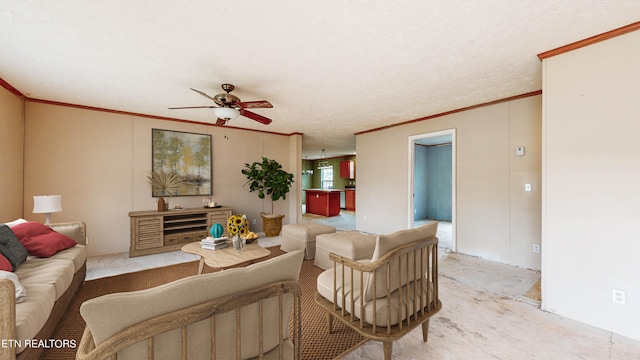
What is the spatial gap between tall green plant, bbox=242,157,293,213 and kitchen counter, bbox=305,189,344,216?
2890 millimetres

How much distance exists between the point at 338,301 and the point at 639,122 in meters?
2.74

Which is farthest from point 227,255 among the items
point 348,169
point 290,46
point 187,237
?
point 348,169

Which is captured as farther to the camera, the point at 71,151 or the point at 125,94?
the point at 71,151

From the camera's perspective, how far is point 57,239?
2490 millimetres

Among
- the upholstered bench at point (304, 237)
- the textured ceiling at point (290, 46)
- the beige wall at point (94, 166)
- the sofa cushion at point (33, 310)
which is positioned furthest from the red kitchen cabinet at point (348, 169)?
the sofa cushion at point (33, 310)

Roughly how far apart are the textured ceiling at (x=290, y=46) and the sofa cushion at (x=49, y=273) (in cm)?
194

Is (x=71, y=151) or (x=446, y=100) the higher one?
(x=446, y=100)

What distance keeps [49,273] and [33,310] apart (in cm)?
66

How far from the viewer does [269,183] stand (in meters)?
5.45

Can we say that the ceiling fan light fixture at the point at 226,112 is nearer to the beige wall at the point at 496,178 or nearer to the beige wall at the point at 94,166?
the beige wall at the point at 94,166

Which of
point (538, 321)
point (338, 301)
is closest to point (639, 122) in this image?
point (538, 321)

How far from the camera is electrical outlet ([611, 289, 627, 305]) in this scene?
1992mm

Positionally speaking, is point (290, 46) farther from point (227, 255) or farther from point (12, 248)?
point (12, 248)

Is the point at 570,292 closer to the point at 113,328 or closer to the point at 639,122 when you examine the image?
the point at 639,122
